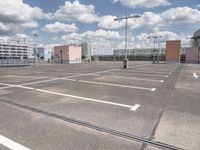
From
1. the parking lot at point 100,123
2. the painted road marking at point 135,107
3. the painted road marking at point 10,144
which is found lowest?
the painted road marking at point 10,144

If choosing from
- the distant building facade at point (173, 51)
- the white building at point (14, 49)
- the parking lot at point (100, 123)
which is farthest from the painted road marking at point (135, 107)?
the white building at point (14, 49)

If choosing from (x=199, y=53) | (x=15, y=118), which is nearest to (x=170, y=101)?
(x=15, y=118)

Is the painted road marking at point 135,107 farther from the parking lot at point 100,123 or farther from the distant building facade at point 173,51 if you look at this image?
the distant building facade at point 173,51

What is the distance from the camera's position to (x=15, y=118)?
180 inches

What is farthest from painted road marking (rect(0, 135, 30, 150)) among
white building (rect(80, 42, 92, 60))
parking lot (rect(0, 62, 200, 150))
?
white building (rect(80, 42, 92, 60))

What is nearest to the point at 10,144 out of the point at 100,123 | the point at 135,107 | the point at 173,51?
the point at 100,123

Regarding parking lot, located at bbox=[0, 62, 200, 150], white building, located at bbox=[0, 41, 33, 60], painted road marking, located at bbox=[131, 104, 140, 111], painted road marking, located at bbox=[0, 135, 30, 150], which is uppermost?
white building, located at bbox=[0, 41, 33, 60]

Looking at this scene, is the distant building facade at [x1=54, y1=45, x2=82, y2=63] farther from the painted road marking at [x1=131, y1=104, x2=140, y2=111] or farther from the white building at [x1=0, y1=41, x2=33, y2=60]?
the painted road marking at [x1=131, y1=104, x2=140, y2=111]

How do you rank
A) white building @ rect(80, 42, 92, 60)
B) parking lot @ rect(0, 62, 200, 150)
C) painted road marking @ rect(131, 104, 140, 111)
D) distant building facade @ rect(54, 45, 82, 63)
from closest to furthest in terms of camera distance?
parking lot @ rect(0, 62, 200, 150) → painted road marking @ rect(131, 104, 140, 111) → distant building facade @ rect(54, 45, 82, 63) → white building @ rect(80, 42, 92, 60)

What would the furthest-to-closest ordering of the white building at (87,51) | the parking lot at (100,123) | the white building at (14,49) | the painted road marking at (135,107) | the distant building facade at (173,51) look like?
the white building at (14,49) < the white building at (87,51) < the distant building facade at (173,51) < the painted road marking at (135,107) < the parking lot at (100,123)

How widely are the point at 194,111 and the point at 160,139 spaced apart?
7.49ft

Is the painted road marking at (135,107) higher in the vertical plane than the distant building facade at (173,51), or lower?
lower

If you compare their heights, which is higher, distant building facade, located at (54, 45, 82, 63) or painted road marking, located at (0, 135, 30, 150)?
distant building facade, located at (54, 45, 82, 63)

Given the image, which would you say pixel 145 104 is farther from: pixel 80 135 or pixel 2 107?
pixel 2 107
